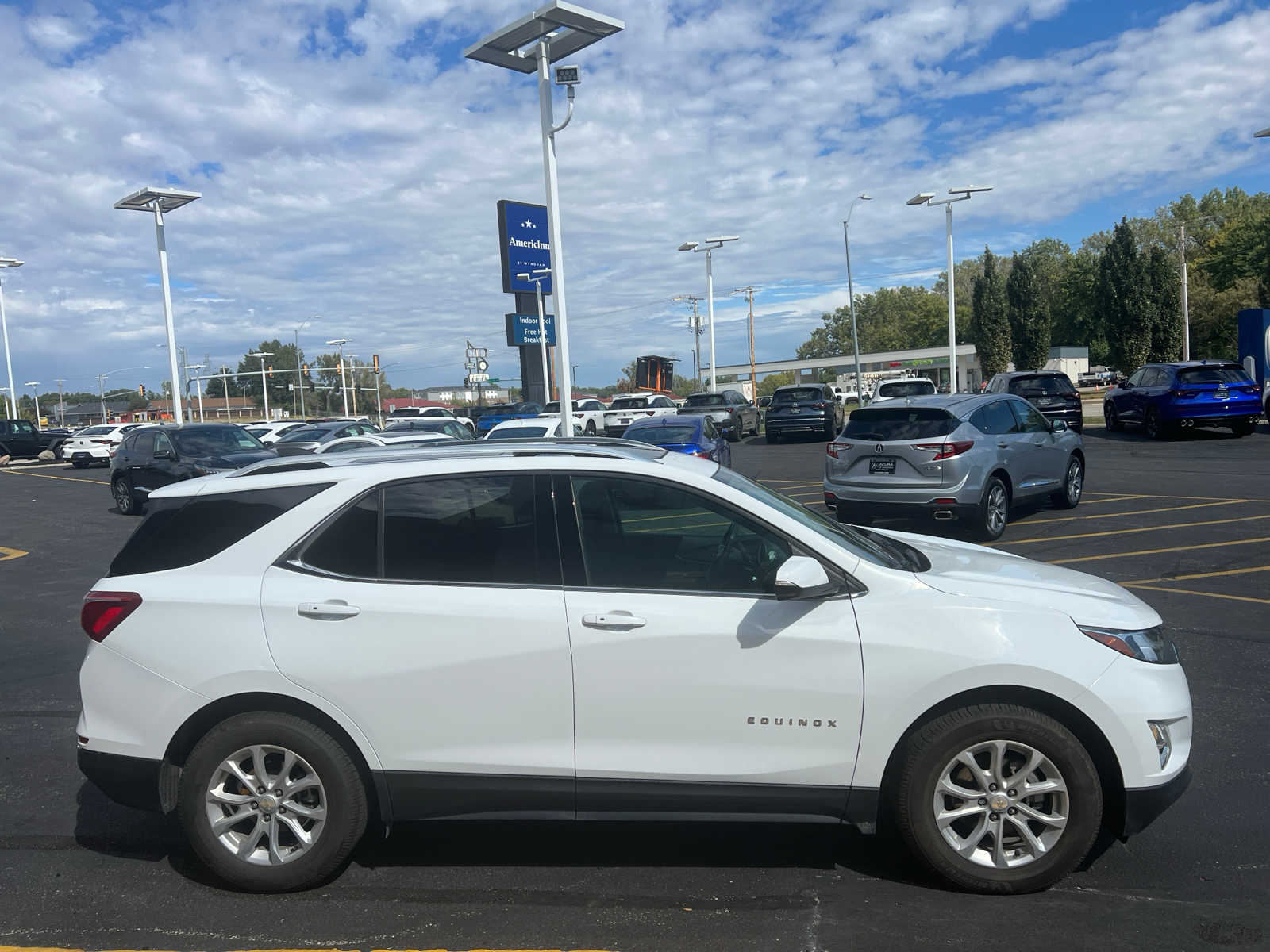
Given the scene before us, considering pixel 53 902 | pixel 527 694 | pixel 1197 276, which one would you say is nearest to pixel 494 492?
pixel 527 694

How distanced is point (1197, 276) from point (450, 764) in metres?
77.1

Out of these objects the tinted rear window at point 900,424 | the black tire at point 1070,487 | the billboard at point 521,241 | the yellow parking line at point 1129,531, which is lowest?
the yellow parking line at point 1129,531

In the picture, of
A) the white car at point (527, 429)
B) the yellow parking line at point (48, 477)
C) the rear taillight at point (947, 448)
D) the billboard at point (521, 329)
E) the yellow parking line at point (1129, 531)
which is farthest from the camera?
the billboard at point (521, 329)

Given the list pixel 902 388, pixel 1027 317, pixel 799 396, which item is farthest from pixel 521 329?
pixel 1027 317

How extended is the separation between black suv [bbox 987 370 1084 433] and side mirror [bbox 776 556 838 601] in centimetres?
2176

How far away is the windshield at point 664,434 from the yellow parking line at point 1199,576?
8.08m

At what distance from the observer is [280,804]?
3.69 meters

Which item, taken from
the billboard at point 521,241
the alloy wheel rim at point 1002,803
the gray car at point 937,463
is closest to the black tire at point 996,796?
the alloy wheel rim at point 1002,803

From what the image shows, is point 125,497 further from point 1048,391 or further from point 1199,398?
point 1199,398

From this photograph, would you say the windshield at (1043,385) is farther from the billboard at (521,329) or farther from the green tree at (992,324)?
the green tree at (992,324)

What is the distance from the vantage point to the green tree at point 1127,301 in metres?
50.2

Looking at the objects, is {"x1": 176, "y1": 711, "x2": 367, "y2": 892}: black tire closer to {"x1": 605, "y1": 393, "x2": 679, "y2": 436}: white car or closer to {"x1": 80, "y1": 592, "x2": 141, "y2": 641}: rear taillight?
{"x1": 80, "y1": 592, "x2": 141, "y2": 641}: rear taillight

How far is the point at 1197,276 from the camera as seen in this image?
67.8 m

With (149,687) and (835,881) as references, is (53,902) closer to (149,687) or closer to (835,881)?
(149,687)
